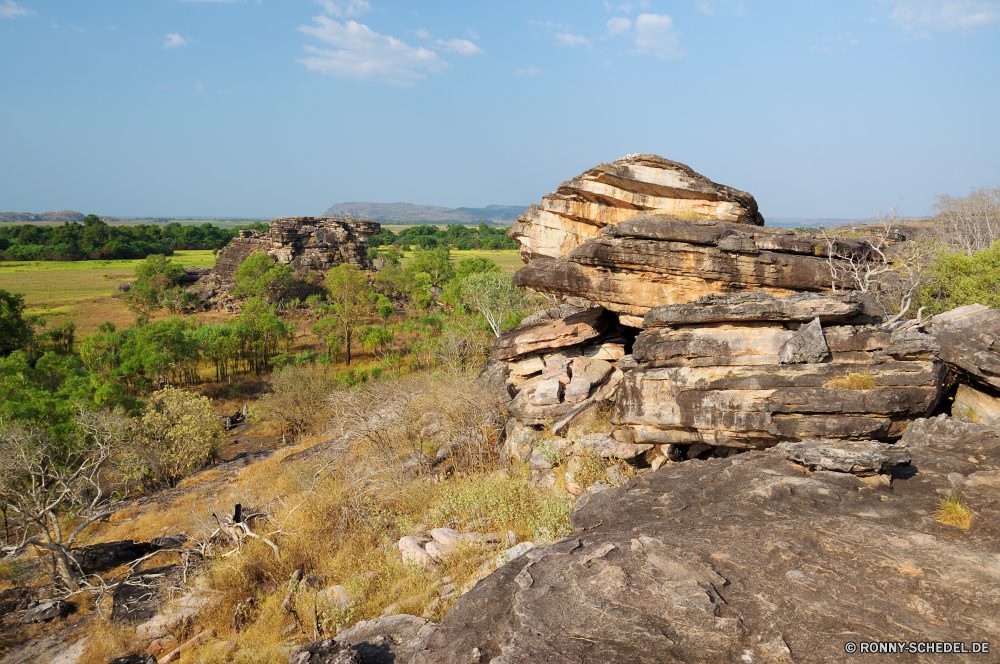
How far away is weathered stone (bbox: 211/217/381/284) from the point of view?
64250 millimetres

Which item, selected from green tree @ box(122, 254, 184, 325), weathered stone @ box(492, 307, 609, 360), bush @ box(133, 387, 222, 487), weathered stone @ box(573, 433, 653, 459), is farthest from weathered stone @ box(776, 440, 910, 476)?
green tree @ box(122, 254, 184, 325)

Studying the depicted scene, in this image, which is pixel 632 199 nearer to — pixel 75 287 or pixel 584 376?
pixel 584 376

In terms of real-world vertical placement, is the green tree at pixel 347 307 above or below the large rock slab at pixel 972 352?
below

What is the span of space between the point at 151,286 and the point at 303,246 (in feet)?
57.4

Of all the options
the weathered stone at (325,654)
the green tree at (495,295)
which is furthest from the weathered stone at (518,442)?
the green tree at (495,295)

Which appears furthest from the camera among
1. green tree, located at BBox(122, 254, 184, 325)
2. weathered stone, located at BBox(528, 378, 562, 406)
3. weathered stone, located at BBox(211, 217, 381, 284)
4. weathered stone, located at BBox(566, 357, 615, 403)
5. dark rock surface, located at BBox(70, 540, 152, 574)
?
weathered stone, located at BBox(211, 217, 381, 284)

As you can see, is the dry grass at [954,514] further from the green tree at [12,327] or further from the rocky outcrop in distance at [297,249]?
the rocky outcrop in distance at [297,249]

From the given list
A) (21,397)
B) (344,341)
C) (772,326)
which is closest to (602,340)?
(772,326)

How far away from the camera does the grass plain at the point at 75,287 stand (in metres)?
54.5

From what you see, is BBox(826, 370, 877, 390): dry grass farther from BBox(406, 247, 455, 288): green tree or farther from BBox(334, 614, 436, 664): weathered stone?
BBox(406, 247, 455, 288): green tree

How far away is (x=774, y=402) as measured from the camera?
9008 mm

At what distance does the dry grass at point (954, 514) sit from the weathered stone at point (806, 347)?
402 cm

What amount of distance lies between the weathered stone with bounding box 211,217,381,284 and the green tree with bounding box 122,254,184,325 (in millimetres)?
5124

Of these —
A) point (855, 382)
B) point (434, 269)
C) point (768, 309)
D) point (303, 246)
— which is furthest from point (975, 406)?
point (303, 246)
